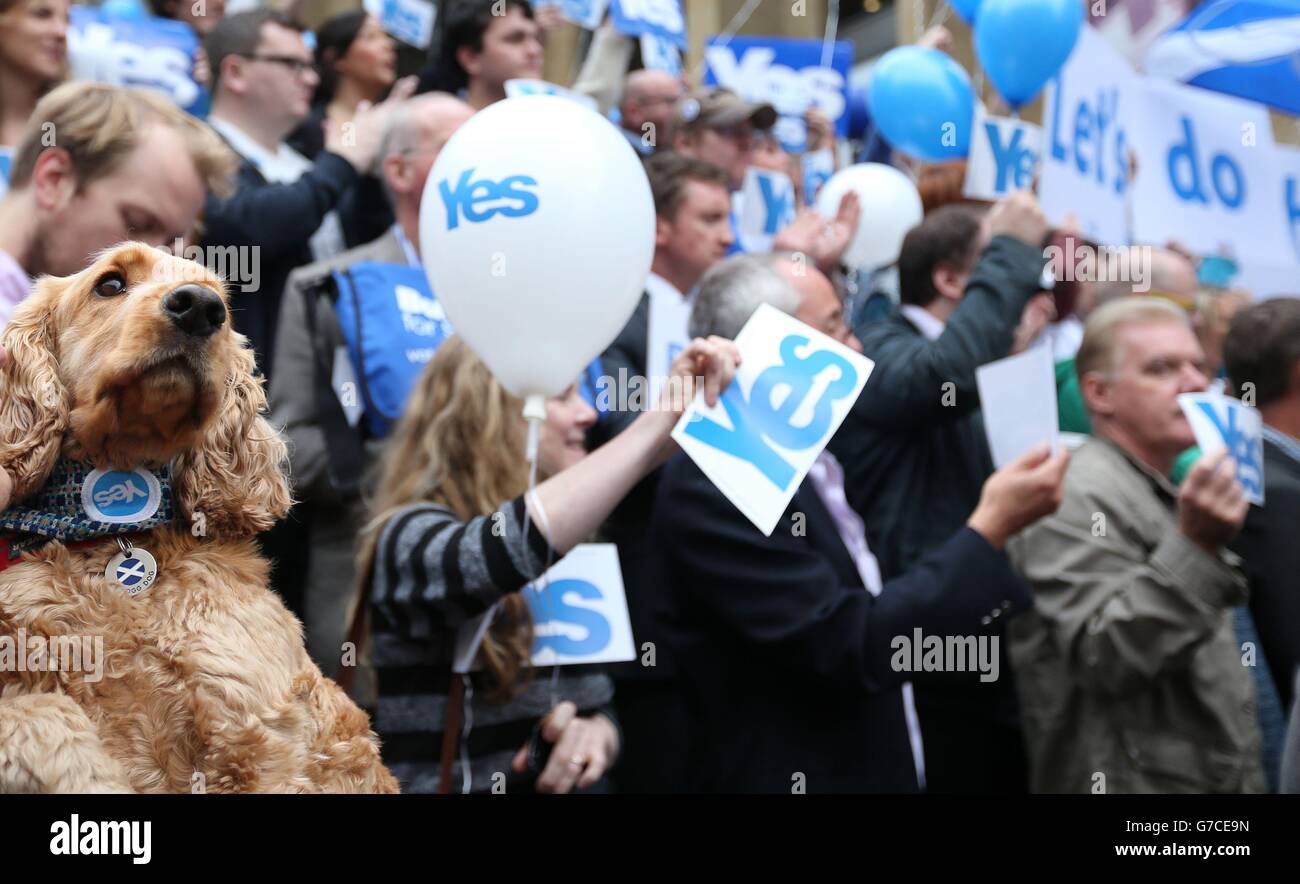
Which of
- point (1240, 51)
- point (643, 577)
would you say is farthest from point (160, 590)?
point (1240, 51)

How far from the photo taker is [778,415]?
9.78 feet

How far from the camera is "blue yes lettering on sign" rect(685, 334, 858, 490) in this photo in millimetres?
2949

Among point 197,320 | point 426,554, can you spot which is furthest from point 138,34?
point 197,320

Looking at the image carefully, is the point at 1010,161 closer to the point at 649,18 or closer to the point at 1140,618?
the point at 649,18

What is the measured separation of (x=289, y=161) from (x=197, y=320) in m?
3.34

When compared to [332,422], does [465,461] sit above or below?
below

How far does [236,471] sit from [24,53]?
2783mm

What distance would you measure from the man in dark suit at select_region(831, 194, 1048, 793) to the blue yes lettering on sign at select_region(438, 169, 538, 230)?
1681mm

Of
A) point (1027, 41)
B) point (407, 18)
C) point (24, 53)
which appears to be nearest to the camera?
point (24, 53)

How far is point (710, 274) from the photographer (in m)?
3.95

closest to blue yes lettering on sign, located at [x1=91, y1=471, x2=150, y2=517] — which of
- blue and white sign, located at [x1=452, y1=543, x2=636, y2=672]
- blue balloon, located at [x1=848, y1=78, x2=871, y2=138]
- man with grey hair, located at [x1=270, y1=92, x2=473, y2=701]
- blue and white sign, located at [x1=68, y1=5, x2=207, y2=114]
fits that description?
blue and white sign, located at [x1=452, y1=543, x2=636, y2=672]

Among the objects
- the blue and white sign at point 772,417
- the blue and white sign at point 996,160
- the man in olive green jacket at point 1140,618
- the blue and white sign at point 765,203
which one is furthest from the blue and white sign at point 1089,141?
the blue and white sign at point 772,417

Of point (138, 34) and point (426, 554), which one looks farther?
point (138, 34)
